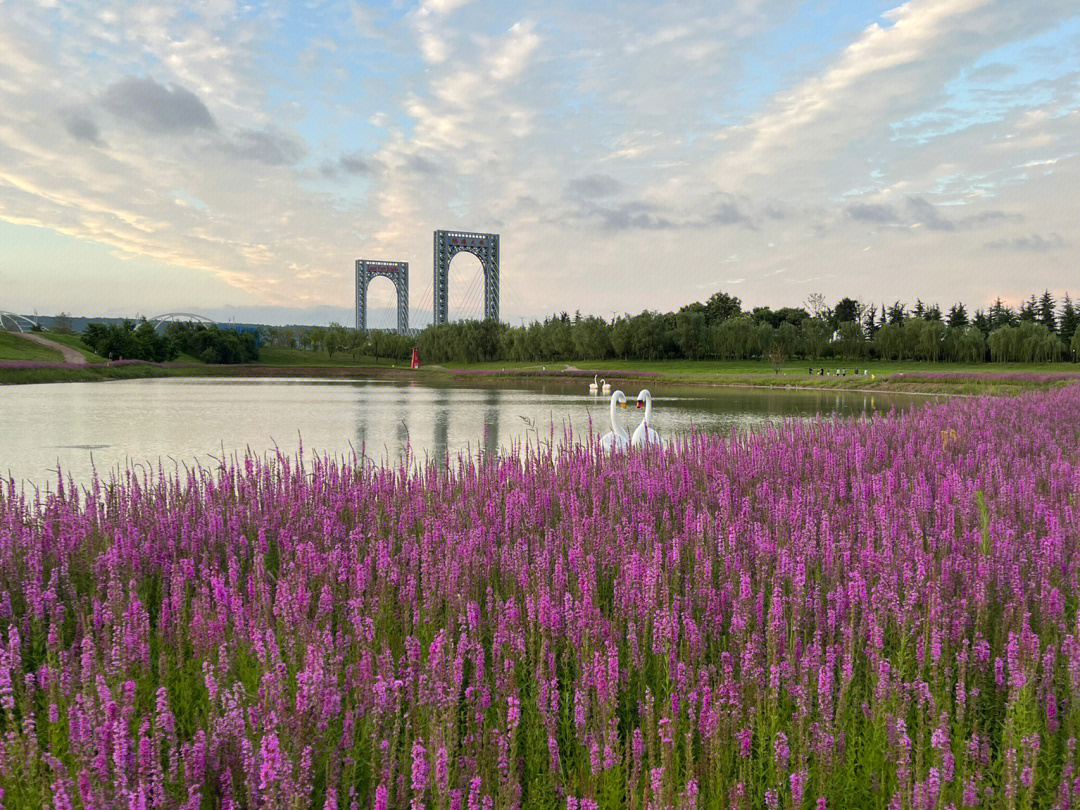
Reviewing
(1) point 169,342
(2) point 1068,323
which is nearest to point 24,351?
(1) point 169,342

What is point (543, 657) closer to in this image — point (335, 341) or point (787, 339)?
point (787, 339)

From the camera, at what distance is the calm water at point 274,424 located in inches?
656

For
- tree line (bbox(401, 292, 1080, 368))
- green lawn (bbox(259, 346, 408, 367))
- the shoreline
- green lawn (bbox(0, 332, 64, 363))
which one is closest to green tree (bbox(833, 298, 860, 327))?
tree line (bbox(401, 292, 1080, 368))

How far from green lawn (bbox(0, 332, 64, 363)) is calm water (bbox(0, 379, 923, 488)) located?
37.6 m

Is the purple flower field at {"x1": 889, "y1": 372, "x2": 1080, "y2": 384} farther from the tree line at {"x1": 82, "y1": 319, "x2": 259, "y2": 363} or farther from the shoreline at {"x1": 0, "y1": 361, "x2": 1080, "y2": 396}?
the tree line at {"x1": 82, "y1": 319, "x2": 259, "y2": 363}

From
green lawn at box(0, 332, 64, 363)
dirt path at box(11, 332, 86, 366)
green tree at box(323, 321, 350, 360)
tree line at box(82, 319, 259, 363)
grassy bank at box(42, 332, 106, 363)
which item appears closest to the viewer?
green lawn at box(0, 332, 64, 363)

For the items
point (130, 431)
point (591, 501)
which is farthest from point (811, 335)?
point (591, 501)

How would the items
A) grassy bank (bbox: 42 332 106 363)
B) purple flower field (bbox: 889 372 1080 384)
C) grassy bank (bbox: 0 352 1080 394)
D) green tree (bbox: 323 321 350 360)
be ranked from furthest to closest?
green tree (bbox: 323 321 350 360)
grassy bank (bbox: 42 332 106 363)
grassy bank (bbox: 0 352 1080 394)
purple flower field (bbox: 889 372 1080 384)

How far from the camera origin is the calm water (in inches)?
656

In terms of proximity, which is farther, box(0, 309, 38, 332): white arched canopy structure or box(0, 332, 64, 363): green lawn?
box(0, 309, 38, 332): white arched canopy structure

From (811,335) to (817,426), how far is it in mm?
81136

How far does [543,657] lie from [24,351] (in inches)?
3507

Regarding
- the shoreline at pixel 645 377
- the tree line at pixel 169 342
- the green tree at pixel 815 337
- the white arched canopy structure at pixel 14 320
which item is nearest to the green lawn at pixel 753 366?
the green tree at pixel 815 337

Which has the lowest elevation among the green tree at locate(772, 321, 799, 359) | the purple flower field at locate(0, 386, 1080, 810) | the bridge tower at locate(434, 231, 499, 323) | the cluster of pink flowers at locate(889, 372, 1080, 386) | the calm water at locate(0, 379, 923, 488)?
the calm water at locate(0, 379, 923, 488)
